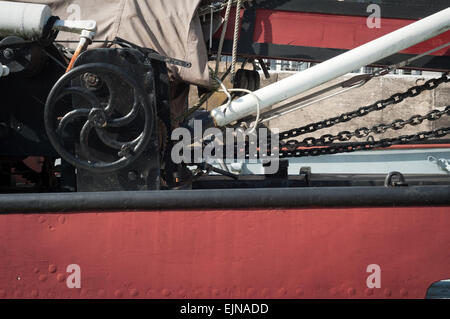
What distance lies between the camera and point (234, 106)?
297 cm

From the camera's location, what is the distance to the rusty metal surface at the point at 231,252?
251 cm

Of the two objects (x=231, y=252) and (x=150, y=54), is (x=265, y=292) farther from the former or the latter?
(x=150, y=54)

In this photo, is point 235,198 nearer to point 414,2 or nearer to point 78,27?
point 78,27

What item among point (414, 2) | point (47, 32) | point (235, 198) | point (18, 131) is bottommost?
point (235, 198)

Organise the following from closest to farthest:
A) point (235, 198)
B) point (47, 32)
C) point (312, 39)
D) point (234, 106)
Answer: point (235, 198) < point (47, 32) < point (234, 106) < point (312, 39)

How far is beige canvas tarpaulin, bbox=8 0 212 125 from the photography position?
2943 mm

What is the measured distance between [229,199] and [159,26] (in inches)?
51.4

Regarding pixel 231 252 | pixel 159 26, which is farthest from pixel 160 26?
pixel 231 252

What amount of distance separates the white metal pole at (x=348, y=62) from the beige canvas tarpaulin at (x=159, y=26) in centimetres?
31

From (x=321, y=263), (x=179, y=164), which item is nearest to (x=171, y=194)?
(x=179, y=164)

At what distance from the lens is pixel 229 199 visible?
2.50 m

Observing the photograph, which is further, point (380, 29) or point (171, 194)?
point (380, 29)

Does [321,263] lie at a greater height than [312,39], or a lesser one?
lesser
